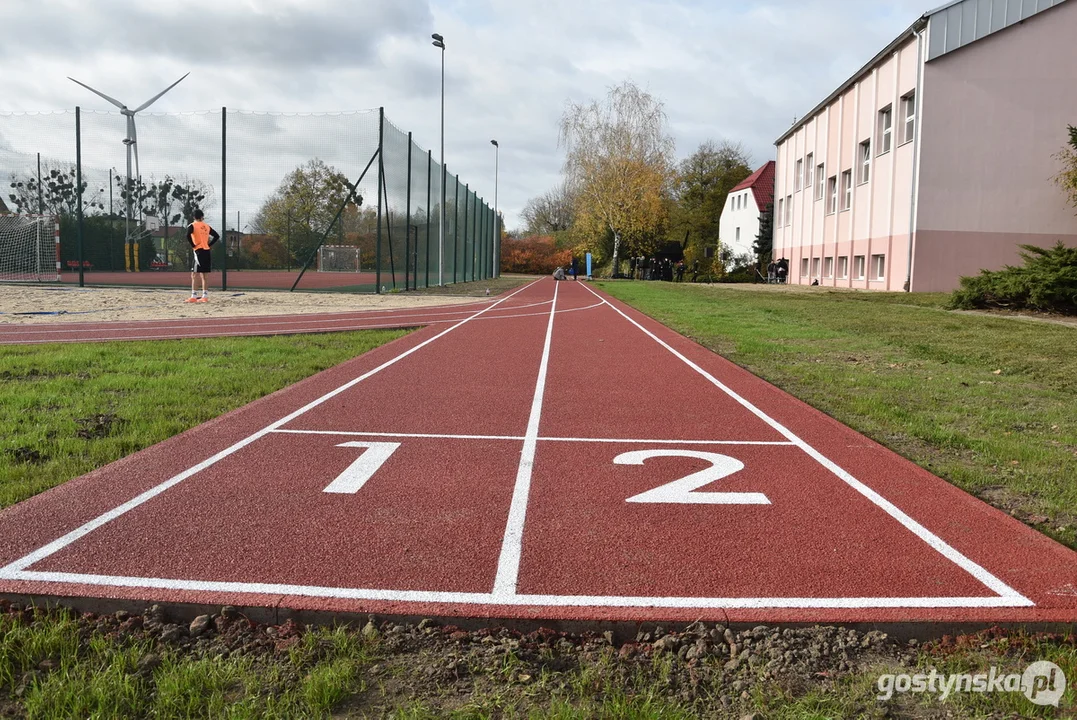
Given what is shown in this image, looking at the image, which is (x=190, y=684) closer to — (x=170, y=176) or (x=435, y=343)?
(x=435, y=343)

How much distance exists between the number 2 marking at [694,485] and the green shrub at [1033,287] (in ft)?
44.2

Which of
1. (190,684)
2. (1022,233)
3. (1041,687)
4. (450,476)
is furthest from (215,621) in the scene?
(1022,233)

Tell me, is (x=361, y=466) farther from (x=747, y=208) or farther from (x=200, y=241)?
(x=747, y=208)

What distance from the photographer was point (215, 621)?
3.11 m

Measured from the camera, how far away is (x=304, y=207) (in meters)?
23.8

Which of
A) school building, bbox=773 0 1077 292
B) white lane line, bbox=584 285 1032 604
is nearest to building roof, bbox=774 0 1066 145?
school building, bbox=773 0 1077 292

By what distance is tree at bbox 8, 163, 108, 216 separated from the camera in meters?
25.0

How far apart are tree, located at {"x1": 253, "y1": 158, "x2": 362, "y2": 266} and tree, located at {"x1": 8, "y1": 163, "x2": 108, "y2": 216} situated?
A: 17.8 ft

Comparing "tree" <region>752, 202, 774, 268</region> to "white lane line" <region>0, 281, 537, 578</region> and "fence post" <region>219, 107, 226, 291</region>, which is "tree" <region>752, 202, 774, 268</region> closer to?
"fence post" <region>219, 107, 226, 291</region>

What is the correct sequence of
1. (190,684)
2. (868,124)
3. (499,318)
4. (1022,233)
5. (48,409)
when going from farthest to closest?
(868,124)
(1022,233)
(499,318)
(48,409)
(190,684)

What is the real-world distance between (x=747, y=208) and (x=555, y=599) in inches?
2319

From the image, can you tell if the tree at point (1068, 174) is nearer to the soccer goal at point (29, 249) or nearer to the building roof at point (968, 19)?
the building roof at point (968, 19)

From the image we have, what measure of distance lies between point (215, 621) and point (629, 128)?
5229cm

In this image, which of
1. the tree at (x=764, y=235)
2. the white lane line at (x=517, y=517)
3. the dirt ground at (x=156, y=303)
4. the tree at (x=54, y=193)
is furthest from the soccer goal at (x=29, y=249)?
the tree at (x=764, y=235)
